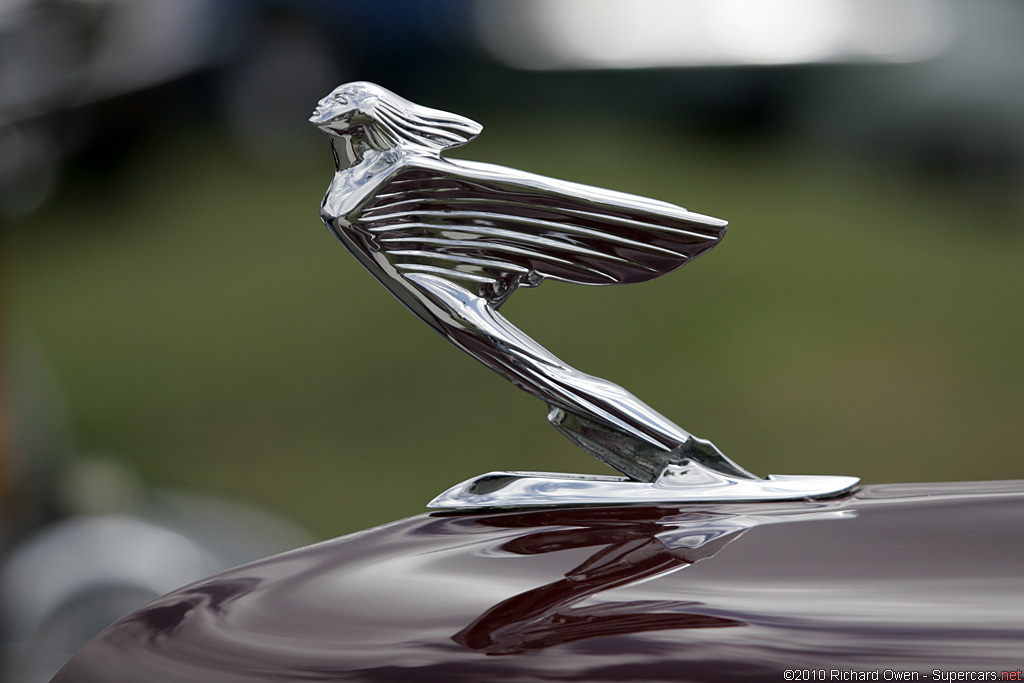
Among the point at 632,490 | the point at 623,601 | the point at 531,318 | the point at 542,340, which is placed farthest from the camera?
the point at 531,318

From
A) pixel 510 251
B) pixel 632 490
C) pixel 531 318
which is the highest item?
pixel 531 318

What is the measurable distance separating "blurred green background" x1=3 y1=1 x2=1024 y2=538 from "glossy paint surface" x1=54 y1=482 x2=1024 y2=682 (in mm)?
3078

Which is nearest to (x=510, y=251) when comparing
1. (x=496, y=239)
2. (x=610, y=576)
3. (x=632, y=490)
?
(x=496, y=239)

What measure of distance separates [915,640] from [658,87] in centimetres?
913

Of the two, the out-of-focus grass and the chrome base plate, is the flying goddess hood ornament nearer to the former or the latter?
the chrome base plate

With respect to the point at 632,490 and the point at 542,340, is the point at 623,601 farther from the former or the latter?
the point at 542,340

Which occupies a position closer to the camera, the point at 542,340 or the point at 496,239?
the point at 496,239

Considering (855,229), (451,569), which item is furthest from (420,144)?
(855,229)

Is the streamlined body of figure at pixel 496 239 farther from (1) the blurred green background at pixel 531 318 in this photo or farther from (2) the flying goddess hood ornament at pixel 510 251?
(1) the blurred green background at pixel 531 318

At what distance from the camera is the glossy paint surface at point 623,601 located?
0.85m

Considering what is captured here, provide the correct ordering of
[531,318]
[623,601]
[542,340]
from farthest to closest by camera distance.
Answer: [531,318] → [542,340] → [623,601]

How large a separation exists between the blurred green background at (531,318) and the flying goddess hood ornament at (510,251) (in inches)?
116

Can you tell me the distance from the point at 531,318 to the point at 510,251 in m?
5.19

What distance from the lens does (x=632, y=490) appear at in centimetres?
118
